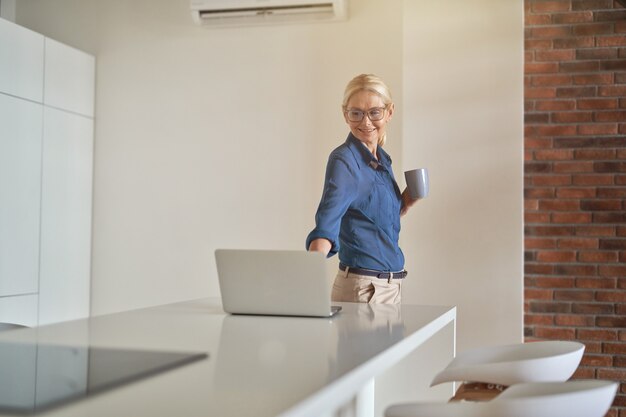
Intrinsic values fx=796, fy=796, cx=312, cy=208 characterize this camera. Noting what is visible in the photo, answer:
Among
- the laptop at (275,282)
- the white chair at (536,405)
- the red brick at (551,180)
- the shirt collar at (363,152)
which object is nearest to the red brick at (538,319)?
the red brick at (551,180)

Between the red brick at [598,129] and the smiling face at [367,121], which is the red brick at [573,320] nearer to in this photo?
the red brick at [598,129]

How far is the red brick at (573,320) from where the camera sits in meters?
4.56

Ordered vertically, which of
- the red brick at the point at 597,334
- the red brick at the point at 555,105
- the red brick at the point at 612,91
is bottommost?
the red brick at the point at 597,334

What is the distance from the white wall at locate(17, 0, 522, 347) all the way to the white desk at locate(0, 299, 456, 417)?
175 cm

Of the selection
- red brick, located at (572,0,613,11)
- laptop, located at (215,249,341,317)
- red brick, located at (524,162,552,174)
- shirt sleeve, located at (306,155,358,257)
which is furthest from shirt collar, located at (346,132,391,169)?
red brick, located at (572,0,613,11)

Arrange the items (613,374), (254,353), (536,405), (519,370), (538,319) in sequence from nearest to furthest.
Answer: (536,405)
(254,353)
(519,370)
(613,374)
(538,319)

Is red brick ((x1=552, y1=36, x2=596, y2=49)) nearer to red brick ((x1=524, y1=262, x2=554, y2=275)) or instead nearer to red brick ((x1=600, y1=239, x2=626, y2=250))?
red brick ((x1=600, y1=239, x2=626, y2=250))

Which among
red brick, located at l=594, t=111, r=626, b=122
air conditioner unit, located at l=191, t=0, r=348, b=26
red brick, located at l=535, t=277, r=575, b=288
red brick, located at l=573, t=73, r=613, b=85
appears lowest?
red brick, located at l=535, t=277, r=575, b=288

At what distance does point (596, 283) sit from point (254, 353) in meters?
3.44

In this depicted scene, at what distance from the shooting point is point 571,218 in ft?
15.1

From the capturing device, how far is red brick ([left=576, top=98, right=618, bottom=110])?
456 cm

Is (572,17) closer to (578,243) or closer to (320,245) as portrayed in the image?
(578,243)

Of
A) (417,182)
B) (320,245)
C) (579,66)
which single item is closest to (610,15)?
(579,66)

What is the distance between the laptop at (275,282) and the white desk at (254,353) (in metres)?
0.04
